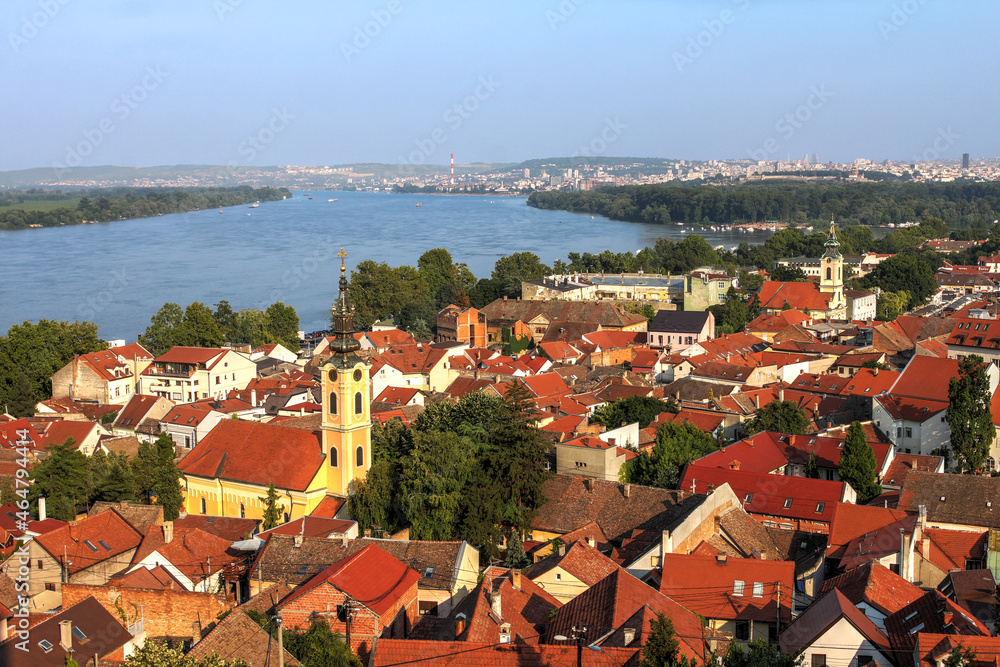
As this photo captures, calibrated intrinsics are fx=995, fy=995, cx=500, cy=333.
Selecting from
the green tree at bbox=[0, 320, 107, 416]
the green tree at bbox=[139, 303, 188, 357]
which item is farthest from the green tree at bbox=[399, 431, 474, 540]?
the green tree at bbox=[139, 303, 188, 357]

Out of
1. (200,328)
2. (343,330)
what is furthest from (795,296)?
(343,330)

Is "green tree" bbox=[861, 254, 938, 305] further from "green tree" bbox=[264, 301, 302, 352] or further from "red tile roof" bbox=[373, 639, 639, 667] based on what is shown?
"red tile roof" bbox=[373, 639, 639, 667]

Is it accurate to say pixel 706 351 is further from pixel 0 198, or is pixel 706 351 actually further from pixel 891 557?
pixel 0 198

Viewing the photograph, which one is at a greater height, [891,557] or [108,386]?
[891,557]

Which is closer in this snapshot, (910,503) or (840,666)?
(840,666)

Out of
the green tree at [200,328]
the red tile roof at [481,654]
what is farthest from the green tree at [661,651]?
the green tree at [200,328]

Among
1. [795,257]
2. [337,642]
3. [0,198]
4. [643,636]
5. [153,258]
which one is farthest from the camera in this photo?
[0,198]

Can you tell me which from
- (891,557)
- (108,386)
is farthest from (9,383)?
(891,557)

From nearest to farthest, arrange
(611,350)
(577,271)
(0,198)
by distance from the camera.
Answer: (611,350), (577,271), (0,198)
